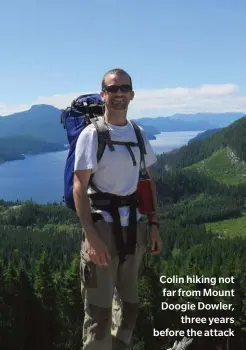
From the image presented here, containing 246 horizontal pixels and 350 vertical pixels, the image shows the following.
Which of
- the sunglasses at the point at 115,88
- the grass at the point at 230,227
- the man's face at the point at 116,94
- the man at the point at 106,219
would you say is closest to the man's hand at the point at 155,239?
the man at the point at 106,219

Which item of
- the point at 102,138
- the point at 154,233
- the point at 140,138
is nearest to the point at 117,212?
the point at 154,233

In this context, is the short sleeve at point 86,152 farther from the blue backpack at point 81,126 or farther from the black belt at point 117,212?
the black belt at point 117,212

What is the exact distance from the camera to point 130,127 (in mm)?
7164

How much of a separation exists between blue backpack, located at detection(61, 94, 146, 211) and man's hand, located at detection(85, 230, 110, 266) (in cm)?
79

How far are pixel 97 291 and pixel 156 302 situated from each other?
118ft

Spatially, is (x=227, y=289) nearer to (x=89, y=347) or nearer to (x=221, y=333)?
(x=221, y=333)

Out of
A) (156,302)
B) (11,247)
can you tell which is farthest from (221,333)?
(11,247)

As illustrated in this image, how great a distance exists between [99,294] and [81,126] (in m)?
2.89

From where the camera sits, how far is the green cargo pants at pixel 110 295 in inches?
270

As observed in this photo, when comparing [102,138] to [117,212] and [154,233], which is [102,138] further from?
[154,233]

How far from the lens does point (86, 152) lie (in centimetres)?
640

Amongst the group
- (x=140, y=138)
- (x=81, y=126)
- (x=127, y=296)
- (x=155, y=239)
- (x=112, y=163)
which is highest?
(x=81, y=126)

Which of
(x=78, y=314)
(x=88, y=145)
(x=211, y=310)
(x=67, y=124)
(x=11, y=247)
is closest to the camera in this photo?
(x=88, y=145)

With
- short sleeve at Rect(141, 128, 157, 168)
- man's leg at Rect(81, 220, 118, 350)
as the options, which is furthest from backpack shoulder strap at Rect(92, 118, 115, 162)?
man's leg at Rect(81, 220, 118, 350)
